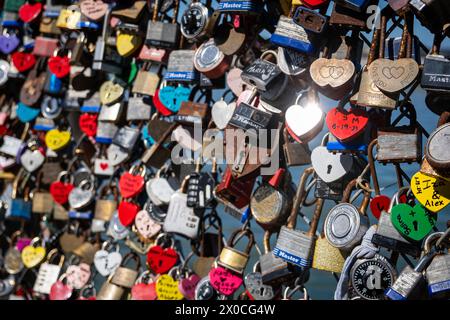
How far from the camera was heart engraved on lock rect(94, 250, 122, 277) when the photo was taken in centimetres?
371

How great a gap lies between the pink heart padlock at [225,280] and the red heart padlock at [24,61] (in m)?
1.90

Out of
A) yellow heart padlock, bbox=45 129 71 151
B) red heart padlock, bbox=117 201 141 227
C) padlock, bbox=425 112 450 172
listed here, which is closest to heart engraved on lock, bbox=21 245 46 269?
yellow heart padlock, bbox=45 129 71 151

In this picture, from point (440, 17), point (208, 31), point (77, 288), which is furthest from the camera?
point (77, 288)

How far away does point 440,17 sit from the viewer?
241 cm

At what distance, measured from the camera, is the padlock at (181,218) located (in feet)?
10.6

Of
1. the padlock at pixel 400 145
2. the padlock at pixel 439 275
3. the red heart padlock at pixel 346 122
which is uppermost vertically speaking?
the padlock at pixel 400 145

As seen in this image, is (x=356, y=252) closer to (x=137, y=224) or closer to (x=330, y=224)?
(x=330, y=224)

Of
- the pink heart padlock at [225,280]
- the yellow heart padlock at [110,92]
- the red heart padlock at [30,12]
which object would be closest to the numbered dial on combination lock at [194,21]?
the yellow heart padlock at [110,92]

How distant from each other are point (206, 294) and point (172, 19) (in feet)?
3.89

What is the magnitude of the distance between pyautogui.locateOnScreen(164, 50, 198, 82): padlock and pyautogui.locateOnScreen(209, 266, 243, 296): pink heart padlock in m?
0.79

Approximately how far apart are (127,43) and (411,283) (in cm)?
181

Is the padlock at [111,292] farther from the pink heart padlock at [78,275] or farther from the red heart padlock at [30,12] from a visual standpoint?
the red heart padlock at [30,12]

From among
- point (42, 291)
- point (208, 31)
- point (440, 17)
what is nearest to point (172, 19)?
point (208, 31)

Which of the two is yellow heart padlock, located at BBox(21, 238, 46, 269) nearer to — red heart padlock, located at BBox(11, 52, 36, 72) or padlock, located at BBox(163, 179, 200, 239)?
red heart padlock, located at BBox(11, 52, 36, 72)
